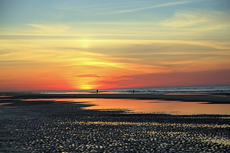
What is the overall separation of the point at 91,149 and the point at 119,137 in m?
3.65

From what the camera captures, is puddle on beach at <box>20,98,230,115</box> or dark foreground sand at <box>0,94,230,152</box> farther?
puddle on beach at <box>20,98,230,115</box>

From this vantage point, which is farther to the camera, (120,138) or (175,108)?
(175,108)

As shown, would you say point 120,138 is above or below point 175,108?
below

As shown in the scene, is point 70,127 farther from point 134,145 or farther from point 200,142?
point 200,142

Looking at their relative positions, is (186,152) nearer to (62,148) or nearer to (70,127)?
(62,148)

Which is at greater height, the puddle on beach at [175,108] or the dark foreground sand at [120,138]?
the puddle on beach at [175,108]

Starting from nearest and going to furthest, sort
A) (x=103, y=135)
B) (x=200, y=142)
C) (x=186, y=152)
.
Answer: (x=186, y=152) → (x=200, y=142) → (x=103, y=135)

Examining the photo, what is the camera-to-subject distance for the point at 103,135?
18.1 meters

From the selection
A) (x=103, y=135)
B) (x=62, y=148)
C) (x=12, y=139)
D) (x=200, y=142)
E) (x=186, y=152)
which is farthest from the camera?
(x=103, y=135)

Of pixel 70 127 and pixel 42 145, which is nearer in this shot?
pixel 42 145

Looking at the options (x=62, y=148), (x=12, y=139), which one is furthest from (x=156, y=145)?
(x=12, y=139)

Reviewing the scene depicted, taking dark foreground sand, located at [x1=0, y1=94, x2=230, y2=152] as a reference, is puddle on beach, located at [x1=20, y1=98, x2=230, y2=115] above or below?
above

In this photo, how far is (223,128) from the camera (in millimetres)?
20500

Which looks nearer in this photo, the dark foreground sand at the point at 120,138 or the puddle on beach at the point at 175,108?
the dark foreground sand at the point at 120,138
